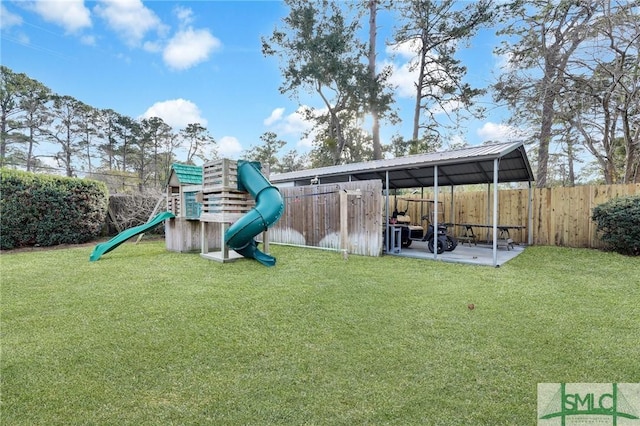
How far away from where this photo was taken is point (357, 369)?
2.30 m

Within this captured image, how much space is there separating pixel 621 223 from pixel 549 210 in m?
2.11

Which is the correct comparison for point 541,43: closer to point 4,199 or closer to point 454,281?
point 454,281

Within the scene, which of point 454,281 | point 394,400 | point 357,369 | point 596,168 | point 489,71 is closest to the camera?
point 394,400

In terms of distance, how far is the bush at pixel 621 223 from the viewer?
6418 mm

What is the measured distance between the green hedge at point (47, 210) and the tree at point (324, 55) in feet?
35.5

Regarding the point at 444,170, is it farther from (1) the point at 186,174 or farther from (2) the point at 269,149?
(2) the point at 269,149

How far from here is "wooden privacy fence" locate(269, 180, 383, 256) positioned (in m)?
7.27

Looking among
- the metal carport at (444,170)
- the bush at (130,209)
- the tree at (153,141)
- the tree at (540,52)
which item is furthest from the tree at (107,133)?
the tree at (540,52)

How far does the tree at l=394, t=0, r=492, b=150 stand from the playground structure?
1176 centimetres

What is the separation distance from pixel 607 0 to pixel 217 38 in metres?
11.5

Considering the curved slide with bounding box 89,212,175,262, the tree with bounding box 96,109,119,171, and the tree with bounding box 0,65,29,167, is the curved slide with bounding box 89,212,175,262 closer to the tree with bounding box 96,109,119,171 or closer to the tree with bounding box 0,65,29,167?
the tree with bounding box 0,65,29,167

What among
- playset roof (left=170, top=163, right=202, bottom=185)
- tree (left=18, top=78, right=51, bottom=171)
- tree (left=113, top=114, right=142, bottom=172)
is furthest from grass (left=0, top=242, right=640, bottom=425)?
tree (left=113, top=114, right=142, bottom=172)

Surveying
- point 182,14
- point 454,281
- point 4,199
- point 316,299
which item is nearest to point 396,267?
point 454,281

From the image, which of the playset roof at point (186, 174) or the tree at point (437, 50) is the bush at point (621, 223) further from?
the playset roof at point (186, 174)
